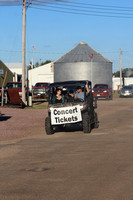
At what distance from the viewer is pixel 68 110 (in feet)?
51.2

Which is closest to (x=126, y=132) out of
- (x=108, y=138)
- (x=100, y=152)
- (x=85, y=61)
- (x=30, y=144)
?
(x=108, y=138)

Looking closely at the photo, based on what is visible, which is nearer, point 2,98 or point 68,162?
point 68,162

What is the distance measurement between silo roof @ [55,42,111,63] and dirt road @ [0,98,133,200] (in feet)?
213

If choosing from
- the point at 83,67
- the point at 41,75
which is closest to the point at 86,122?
the point at 83,67

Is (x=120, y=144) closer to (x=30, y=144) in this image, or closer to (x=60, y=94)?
(x=30, y=144)

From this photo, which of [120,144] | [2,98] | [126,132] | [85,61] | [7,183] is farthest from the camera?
[85,61]

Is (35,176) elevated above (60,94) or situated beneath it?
situated beneath

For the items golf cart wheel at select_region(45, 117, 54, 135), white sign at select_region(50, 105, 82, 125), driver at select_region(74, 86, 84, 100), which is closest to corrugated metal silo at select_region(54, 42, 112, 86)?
driver at select_region(74, 86, 84, 100)

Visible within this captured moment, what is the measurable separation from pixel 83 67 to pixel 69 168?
70.0m

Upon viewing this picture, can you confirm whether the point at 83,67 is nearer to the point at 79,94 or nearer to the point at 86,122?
the point at 79,94

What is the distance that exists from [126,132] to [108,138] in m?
1.95

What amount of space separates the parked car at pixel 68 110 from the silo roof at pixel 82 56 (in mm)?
62555

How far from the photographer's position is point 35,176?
7.86 metres

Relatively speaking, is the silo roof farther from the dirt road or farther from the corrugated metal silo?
the dirt road
